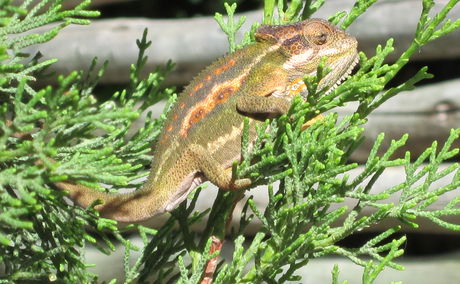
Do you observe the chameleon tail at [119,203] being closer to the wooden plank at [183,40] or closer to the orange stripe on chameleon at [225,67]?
the orange stripe on chameleon at [225,67]

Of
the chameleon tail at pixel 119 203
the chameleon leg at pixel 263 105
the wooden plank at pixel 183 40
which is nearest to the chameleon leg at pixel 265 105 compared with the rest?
the chameleon leg at pixel 263 105

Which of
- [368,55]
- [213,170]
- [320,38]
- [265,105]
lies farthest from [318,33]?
[368,55]

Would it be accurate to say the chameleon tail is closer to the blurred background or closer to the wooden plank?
the blurred background

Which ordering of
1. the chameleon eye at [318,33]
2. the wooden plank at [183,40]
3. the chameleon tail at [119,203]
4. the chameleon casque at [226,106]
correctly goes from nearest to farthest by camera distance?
1. the chameleon tail at [119,203]
2. the chameleon casque at [226,106]
3. the chameleon eye at [318,33]
4. the wooden plank at [183,40]

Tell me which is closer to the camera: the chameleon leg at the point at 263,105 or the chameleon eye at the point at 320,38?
the chameleon leg at the point at 263,105

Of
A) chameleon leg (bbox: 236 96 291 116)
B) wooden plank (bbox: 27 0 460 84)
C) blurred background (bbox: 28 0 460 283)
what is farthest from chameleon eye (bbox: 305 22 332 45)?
wooden plank (bbox: 27 0 460 84)

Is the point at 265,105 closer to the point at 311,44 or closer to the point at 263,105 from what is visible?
the point at 263,105

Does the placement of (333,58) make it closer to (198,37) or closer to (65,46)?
(198,37)

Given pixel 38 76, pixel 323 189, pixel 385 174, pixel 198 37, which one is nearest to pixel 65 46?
pixel 198 37
